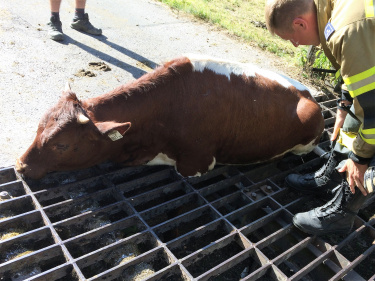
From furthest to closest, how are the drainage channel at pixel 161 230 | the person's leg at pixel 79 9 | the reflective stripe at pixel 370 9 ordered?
the person's leg at pixel 79 9, the drainage channel at pixel 161 230, the reflective stripe at pixel 370 9

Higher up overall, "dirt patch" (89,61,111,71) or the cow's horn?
the cow's horn

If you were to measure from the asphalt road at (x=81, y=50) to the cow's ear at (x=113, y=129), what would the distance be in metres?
1.23

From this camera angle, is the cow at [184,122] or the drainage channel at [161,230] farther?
the cow at [184,122]

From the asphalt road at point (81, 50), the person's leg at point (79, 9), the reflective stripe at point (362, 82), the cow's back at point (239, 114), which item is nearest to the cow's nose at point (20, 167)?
the asphalt road at point (81, 50)

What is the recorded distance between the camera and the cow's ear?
3.27 metres

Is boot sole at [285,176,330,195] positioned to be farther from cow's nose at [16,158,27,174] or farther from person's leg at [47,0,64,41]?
person's leg at [47,0,64,41]

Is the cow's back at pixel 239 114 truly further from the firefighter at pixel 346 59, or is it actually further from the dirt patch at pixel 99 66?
the dirt patch at pixel 99 66

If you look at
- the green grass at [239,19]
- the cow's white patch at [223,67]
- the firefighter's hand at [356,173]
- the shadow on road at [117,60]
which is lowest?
the shadow on road at [117,60]

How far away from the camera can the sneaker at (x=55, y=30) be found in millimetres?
6441

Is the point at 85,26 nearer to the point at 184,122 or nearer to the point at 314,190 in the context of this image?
the point at 184,122

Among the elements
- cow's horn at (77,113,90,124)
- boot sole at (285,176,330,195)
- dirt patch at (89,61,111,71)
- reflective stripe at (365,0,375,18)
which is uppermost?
reflective stripe at (365,0,375,18)

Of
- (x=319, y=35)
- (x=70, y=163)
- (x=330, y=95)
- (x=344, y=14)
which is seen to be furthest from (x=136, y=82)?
(x=330, y=95)

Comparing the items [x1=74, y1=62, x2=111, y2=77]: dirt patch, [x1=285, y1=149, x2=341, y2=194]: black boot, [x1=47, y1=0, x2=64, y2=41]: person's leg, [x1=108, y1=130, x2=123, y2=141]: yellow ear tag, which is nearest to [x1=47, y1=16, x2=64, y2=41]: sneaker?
[x1=47, y1=0, x2=64, y2=41]: person's leg

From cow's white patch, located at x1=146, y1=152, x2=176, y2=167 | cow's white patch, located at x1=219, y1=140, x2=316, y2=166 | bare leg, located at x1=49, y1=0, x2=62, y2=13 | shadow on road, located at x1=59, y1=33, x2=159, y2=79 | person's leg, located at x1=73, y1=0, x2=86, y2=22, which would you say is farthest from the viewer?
person's leg, located at x1=73, y1=0, x2=86, y2=22
